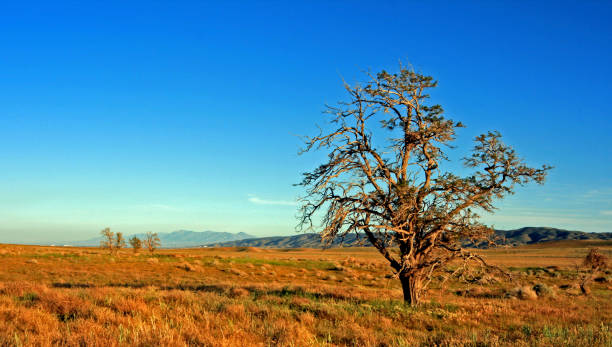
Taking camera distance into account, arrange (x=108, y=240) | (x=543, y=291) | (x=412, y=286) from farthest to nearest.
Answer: (x=108, y=240)
(x=543, y=291)
(x=412, y=286)

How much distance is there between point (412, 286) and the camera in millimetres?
15031

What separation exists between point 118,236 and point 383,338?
A: 187ft

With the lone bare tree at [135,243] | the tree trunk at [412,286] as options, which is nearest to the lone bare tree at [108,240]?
the lone bare tree at [135,243]

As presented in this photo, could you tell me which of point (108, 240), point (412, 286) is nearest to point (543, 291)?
point (412, 286)

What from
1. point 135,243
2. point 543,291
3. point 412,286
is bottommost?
point 543,291

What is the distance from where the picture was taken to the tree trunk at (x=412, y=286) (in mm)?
14927

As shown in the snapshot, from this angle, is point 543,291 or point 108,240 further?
point 108,240

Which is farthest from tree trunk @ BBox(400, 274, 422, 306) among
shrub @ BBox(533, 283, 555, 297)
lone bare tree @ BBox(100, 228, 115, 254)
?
Result: lone bare tree @ BBox(100, 228, 115, 254)

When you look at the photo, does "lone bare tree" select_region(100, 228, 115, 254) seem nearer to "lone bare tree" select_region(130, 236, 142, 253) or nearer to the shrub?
"lone bare tree" select_region(130, 236, 142, 253)

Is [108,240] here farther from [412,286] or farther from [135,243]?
[412,286]

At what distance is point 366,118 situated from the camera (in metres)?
15.3

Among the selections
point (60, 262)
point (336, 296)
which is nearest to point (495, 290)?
point (336, 296)

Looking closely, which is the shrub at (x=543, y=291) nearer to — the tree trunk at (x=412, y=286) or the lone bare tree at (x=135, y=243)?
the tree trunk at (x=412, y=286)

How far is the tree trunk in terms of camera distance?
14.9 m
